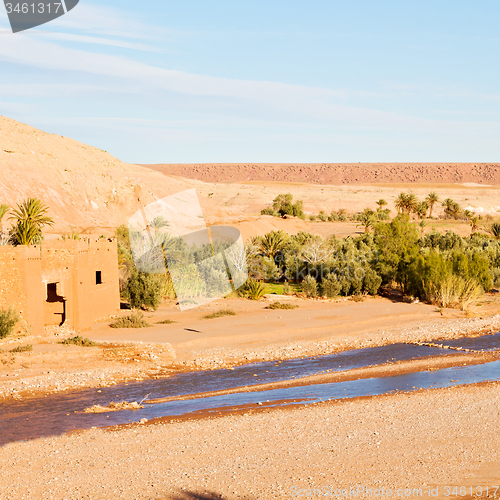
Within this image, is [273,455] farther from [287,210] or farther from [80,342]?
[287,210]

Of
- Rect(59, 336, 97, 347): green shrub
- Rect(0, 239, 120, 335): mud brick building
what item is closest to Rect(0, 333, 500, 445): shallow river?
Rect(59, 336, 97, 347): green shrub

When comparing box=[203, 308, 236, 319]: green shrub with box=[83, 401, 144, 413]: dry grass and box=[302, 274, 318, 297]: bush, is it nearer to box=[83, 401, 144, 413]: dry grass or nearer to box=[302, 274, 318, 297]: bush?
box=[302, 274, 318, 297]: bush

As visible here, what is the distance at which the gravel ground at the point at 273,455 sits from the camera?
9289mm

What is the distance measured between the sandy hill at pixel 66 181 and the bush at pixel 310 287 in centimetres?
2102

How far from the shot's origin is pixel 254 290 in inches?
1156

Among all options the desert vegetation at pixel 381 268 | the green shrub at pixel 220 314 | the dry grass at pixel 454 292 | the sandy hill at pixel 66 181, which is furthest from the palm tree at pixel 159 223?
the dry grass at pixel 454 292

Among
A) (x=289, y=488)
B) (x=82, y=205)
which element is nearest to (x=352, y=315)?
(x=289, y=488)

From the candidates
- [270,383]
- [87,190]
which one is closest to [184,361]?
[270,383]

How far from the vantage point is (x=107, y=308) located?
2372 centimetres

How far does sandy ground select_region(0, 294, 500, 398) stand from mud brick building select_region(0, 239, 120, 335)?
29.3 inches

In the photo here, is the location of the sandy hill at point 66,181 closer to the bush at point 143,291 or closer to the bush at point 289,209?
the bush at point 289,209

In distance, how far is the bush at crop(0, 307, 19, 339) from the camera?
18703mm

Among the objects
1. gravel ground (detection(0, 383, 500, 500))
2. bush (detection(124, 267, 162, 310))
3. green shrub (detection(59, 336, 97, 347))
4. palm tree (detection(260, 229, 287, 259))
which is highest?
palm tree (detection(260, 229, 287, 259))

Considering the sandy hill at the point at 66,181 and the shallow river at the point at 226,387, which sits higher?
the sandy hill at the point at 66,181
